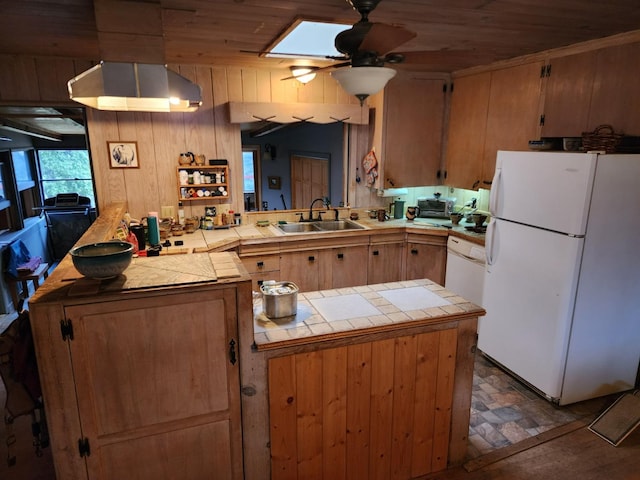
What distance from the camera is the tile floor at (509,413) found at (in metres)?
2.45

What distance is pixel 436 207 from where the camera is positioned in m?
4.39

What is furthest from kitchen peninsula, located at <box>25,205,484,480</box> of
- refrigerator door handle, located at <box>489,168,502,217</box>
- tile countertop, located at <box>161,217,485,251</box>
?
tile countertop, located at <box>161,217,485,251</box>

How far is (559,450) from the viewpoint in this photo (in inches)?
92.8

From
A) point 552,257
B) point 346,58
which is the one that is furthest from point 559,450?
point 346,58

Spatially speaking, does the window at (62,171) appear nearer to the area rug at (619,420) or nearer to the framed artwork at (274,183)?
the framed artwork at (274,183)

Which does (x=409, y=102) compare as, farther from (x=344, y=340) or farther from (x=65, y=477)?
(x=65, y=477)

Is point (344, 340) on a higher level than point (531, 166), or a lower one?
lower

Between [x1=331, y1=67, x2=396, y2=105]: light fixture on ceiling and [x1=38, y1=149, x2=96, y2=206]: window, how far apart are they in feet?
23.7

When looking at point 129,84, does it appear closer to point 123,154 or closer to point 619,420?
point 123,154

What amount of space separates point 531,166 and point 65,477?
3.00 m

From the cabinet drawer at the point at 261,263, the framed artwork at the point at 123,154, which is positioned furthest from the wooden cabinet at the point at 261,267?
the framed artwork at the point at 123,154

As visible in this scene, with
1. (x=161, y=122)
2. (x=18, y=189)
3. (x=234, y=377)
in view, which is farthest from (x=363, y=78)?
(x=18, y=189)

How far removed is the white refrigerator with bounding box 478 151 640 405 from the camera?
244 cm

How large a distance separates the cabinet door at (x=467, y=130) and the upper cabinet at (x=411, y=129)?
0.15 m
